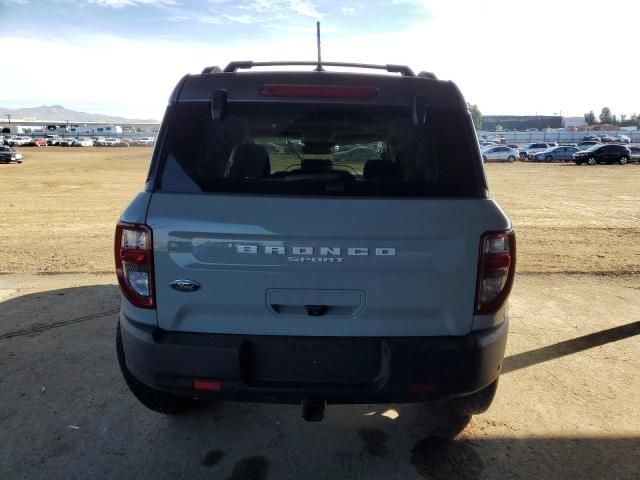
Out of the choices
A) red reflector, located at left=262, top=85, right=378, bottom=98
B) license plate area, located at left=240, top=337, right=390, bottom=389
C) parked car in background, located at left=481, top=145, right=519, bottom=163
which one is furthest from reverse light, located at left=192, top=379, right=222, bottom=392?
parked car in background, located at left=481, top=145, right=519, bottom=163

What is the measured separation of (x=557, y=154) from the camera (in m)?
43.4

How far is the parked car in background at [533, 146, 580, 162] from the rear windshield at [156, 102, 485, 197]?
46.1 m

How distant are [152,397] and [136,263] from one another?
3.53 feet

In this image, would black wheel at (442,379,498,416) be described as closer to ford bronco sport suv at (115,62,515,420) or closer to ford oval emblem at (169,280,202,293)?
ford bronco sport suv at (115,62,515,420)

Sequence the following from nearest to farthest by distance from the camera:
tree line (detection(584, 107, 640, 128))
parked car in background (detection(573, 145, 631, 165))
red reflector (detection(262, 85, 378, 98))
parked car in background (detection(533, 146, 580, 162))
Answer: red reflector (detection(262, 85, 378, 98)) < parked car in background (detection(573, 145, 631, 165)) < parked car in background (detection(533, 146, 580, 162)) < tree line (detection(584, 107, 640, 128))

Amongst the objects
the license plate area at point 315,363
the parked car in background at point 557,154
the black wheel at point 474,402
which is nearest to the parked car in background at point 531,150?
the parked car in background at point 557,154

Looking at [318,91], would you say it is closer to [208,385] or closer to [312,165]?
[312,165]

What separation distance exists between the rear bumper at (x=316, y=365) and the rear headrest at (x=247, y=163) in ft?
2.55

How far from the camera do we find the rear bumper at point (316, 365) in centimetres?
219

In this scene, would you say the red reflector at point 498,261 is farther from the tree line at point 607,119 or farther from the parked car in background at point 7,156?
the tree line at point 607,119

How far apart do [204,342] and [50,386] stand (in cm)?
207

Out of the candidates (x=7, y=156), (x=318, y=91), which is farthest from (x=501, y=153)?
(x=318, y=91)

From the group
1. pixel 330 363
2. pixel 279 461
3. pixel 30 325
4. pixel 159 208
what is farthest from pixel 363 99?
pixel 30 325

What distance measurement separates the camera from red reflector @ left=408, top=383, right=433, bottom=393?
221 cm
